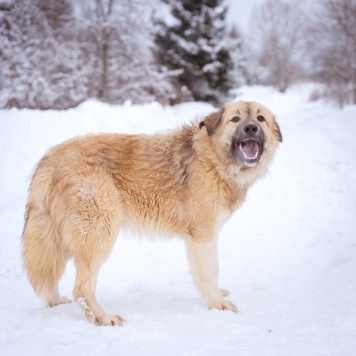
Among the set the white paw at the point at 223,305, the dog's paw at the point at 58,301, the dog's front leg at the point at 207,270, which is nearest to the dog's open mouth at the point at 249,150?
the dog's front leg at the point at 207,270

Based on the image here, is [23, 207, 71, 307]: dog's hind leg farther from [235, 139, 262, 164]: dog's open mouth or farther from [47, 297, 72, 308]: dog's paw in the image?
[235, 139, 262, 164]: dog's open mouth

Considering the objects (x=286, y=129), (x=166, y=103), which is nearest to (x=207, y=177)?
(x=286, y=129)

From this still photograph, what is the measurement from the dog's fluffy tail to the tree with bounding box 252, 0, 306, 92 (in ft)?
108

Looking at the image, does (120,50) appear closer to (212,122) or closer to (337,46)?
(337,46)

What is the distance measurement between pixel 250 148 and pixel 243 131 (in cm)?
21

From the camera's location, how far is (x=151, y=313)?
3.40 m

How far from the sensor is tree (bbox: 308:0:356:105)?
570 inches

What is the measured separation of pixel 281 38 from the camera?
3472 cm

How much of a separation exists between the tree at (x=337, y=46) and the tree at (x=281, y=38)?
1799 cm

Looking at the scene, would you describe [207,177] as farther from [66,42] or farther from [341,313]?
[66,42]

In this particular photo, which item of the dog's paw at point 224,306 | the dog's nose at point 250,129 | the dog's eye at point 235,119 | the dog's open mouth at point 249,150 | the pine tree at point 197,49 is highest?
the pine tree at point 197,49

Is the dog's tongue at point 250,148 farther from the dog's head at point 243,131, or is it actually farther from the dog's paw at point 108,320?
the dog's paw at point 108,320

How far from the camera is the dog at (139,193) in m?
3.25

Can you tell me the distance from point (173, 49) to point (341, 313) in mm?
12488
